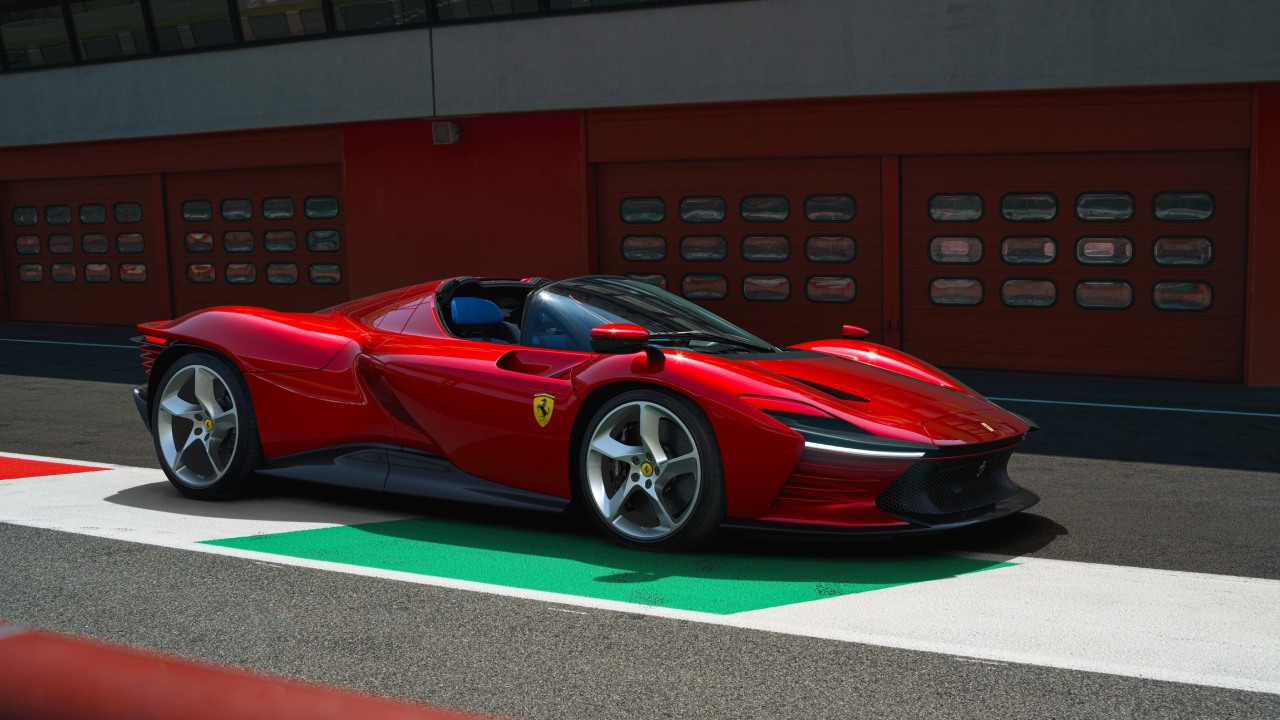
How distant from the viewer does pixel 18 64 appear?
19.2m

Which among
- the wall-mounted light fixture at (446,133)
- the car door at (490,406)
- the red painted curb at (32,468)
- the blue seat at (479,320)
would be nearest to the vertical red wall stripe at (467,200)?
the wall-mounted light fixture at (446,133)

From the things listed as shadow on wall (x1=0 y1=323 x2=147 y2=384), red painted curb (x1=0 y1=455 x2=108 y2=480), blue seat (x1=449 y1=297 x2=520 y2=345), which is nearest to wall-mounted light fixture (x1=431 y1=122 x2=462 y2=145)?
shadow on wall (x1=0 y1=323 x2=147 y2=384)

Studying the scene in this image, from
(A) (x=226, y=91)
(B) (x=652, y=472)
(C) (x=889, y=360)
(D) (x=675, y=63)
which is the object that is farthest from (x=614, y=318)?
(A) (x=226, y=91)

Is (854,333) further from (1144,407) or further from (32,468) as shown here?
(1144,407)

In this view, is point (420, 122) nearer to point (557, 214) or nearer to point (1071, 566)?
point (557, 214)

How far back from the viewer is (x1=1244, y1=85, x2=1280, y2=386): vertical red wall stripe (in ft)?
38.4

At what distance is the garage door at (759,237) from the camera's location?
13.9 metres

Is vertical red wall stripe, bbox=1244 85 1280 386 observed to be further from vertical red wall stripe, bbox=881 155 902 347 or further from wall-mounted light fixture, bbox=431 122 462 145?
wall-mounted light fixture, bbox=431 122 462 145

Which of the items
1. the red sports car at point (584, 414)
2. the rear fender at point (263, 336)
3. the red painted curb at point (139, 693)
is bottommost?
the red sports car at point (584, 414)

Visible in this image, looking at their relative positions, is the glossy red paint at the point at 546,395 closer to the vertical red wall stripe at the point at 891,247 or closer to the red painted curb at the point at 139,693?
the red painted curb at the point at 139,693

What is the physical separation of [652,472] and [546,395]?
0.60 meters

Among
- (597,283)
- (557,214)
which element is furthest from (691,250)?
(597,283)

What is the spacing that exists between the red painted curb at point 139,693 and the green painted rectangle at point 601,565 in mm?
3639

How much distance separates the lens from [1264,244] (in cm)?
1178
